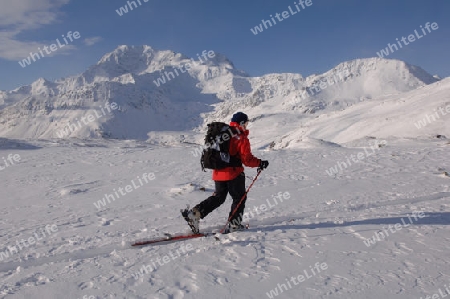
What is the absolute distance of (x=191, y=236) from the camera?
644 centimetres

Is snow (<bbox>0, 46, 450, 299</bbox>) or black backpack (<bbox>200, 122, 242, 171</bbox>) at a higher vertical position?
black backpack (<bbox>200, 122, 242, 171</bbox>)

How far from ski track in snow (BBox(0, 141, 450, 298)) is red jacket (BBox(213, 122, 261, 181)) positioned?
109 centimetres

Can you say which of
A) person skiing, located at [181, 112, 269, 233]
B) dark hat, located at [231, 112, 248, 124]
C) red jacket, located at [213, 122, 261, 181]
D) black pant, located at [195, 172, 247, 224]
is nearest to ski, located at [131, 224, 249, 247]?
person skiing, located at [181, 112, 269, 233]

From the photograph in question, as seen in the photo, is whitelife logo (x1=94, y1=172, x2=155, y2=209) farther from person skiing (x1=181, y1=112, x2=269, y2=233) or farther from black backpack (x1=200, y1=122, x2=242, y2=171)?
black backpack (x1=200, y1=122, x2=242, y2=171)

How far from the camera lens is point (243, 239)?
244 inches

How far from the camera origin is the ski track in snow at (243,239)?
15.1 feet

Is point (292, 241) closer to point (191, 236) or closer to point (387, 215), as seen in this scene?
point (191, 236)

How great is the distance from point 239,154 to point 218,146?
1.37 feet

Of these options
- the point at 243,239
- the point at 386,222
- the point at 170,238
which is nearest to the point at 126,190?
the point at 170,238

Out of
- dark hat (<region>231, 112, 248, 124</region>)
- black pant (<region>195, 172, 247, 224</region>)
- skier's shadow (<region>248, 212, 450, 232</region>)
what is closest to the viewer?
dark hat (<region>231, 112, 248, 124</region>)

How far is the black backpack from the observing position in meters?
6.21

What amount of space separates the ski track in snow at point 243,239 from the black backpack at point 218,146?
52.2 inches

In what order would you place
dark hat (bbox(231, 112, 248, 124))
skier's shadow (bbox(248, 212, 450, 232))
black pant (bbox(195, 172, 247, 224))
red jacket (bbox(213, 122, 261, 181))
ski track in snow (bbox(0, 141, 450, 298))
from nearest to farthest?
ski track in snow (bbox(0, 141, 450, 298)), red jacket (bbox(213, 122, 261, 181)), dark hat (bbox(231, 112, 248, 124)), black pant (bbox(195, 172, 247, 224)), skier's shadow (bbox(248, 212, 450, 232))

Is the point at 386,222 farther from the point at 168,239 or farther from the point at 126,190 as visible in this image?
the point at 126,190
